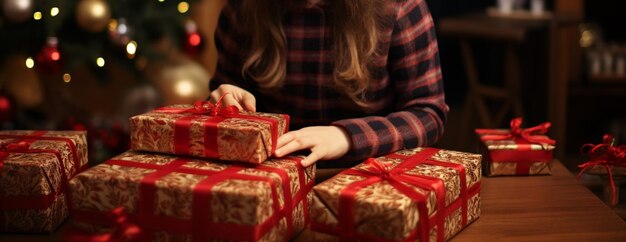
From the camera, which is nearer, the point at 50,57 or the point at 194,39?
the point at 50,57

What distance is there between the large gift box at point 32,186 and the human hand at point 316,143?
1.19 feet

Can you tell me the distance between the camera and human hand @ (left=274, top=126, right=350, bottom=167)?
121 cm

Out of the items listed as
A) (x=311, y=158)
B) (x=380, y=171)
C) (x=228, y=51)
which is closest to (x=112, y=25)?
(x=228, y=51)

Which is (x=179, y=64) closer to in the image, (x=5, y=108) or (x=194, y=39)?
(x=194, y=39)

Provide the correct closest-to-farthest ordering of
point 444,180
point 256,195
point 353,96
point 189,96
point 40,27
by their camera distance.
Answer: point 256,195
point 444,180
point 353,96
point 40,27
point 189,96

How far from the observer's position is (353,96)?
156 cm

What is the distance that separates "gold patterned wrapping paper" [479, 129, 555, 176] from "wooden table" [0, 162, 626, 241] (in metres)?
0.02

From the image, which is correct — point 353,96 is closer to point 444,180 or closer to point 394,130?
point 394,130

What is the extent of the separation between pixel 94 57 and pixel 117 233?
2.18 metres

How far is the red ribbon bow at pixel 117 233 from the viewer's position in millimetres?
1007

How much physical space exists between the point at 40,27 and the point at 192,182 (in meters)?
2.18

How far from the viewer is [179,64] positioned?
352 centimetres

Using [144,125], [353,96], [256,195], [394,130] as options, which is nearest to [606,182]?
[394,130]

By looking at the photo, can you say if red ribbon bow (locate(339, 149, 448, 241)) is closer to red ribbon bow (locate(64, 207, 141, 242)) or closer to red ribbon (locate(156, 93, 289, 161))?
red ribbon (locate(156, 93, 289, 161))
